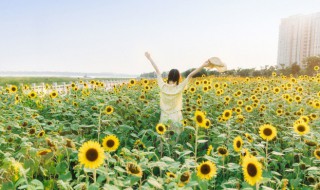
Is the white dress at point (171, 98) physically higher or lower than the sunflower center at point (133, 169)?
higher

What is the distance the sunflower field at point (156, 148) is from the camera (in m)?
2.09

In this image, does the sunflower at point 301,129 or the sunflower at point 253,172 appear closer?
the sunflower at point 253,172

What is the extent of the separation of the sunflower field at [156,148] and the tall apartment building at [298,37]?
7285 centimetres

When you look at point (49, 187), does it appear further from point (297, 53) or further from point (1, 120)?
point (297, 53)

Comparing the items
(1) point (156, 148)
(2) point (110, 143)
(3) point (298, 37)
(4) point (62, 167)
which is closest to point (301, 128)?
(1) point (156, 148)

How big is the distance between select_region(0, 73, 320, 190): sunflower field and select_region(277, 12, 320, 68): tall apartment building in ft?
239

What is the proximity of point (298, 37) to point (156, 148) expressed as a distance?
259ft

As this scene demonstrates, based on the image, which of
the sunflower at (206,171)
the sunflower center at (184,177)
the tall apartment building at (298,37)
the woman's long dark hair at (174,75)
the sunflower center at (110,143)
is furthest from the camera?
the tall apartment building at (298,37)

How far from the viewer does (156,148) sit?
13.4 feet

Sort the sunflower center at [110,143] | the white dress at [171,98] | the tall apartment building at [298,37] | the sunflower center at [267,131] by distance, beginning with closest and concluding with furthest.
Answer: the sunflower center at [110,143]
the sunflower center at [267,131]
the white dress at [171,98]
the tall apartment building at [298,37]

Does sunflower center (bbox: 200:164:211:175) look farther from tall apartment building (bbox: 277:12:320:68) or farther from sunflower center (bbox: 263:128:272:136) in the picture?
tall apartment building (bbox: 277:12:320:68)

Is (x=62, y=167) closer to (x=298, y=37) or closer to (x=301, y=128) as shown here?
(x=301, y=128)

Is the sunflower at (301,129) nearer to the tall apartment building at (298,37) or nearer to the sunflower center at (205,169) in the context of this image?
the sunflower center at (205,169)

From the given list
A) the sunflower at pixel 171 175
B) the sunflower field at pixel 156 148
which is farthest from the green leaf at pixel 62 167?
the sunflower at pixel 171 175
